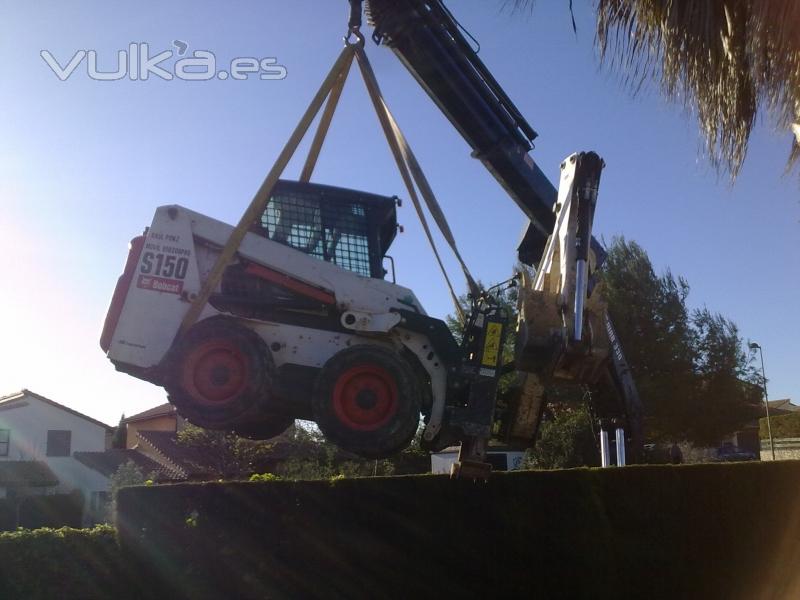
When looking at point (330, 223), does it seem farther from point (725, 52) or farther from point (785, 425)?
point (785, 425)

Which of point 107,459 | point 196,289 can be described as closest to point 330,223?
point 196,289

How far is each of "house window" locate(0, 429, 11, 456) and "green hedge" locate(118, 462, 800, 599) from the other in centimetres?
3071

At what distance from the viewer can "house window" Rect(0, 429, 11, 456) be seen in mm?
37688

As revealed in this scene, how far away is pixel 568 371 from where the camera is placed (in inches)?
295

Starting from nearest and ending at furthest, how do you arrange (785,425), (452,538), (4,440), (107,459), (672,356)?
1. (452,538)
2. (672,356)
3. (107,459)
4. (4,440)
5. (785,425)

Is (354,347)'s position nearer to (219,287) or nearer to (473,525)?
(219,287)

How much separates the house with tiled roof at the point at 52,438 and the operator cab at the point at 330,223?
30776 millimetres

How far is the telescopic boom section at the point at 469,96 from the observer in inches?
338

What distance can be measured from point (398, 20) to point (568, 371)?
3.80 m

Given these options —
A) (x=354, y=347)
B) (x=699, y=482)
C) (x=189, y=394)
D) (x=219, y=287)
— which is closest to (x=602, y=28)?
(x=354, y=347)

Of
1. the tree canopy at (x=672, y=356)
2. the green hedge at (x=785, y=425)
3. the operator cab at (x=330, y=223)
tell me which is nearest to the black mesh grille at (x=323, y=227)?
the operator cab at (x=330, y=223)

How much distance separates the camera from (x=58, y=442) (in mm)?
38438

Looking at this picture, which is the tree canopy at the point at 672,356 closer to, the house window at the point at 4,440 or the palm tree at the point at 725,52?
the palm tree at the point at 725,52

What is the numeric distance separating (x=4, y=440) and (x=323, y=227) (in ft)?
113
